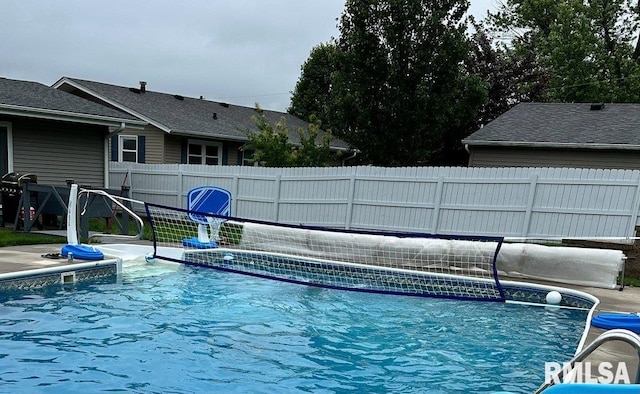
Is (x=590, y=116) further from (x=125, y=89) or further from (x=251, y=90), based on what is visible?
(x=251, y=90)

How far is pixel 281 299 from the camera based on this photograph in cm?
743

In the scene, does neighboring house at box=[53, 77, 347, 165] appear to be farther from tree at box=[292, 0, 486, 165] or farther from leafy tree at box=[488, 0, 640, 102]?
leafy tree at box=[488, 0, 640, 102]

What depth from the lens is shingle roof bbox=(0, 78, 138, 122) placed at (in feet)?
37.5

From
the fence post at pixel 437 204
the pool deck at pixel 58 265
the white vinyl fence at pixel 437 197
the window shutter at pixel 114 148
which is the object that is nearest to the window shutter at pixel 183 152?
the window shutter at pixel 114 148

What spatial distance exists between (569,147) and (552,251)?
757cm

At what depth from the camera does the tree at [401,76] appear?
53.3 ft

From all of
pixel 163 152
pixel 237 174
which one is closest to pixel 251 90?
pixel 163 152

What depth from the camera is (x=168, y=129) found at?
17094 mm

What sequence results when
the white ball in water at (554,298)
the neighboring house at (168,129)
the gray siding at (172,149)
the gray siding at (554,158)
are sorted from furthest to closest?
the gray siding at (172,149) < the neighboring house at (168,129) < the gray siding at (554,158) < the white ball in water at (554,298)

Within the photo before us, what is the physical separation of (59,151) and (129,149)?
4838 millimetres

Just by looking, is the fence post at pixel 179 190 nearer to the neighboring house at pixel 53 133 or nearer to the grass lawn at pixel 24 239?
the neighboring house at pixel 53 133

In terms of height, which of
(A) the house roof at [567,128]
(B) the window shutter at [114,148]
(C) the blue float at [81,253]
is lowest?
(C) the blue float at [81,253]

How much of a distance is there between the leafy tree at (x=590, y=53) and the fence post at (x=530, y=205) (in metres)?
14.3

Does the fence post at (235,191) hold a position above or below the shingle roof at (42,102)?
below
